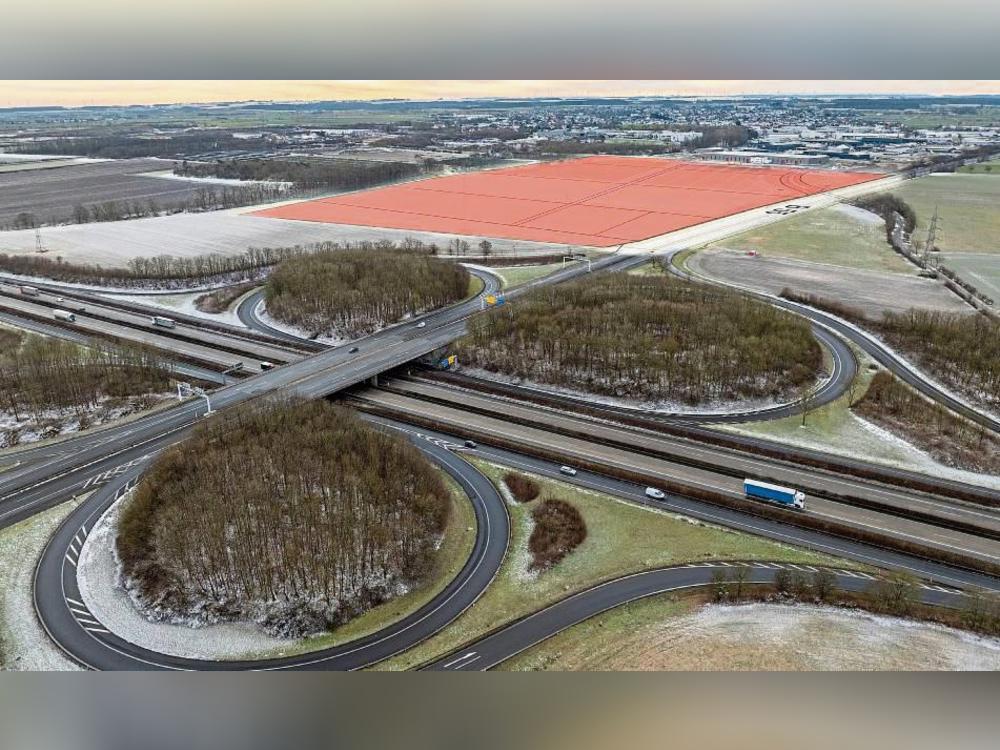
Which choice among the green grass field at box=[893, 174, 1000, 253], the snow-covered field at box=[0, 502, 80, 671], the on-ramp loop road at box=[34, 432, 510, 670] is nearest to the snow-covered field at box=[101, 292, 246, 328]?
the on-ramp loop road at box=[34, 432, 510, 670]

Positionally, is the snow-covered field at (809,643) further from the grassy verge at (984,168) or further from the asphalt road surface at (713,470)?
the grassy verge at (984,168)

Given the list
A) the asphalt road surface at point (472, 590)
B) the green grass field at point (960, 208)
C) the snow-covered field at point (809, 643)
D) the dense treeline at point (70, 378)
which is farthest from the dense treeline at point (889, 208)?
the dense treeline at point (70, 378)

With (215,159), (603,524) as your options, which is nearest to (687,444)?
(603,524)

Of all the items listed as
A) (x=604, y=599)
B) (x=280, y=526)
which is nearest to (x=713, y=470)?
(x=604, y=599)

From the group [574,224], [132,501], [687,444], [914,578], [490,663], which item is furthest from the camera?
[574,224]

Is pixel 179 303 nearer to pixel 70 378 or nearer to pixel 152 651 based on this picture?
pixel 70 378

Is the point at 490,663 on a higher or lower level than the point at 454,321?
lower

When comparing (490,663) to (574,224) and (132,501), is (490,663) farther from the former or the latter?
(574,224)

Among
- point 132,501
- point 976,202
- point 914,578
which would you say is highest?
point 976,202
